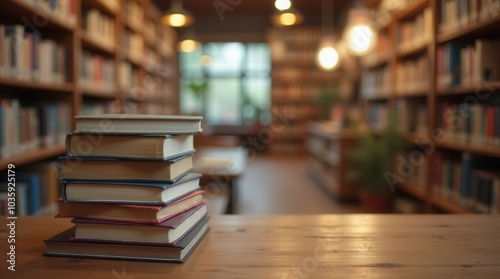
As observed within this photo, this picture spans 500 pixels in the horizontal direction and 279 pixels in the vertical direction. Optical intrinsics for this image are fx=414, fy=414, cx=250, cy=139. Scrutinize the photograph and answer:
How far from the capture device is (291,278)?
2.07ft

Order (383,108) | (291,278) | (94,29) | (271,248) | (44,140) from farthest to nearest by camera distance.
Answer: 1. (383,108)
2. (94,29)
3. (44,140)
4. (271,248)
5. (291,278)

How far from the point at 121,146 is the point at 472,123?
8.57 feet

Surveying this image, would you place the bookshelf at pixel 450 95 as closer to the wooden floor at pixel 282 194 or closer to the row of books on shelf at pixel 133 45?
the wooden floor at pixel 282 194

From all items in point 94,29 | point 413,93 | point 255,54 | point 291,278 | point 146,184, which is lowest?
point 291,278

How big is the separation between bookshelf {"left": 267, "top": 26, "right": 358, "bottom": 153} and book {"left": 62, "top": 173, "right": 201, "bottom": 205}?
334 inches

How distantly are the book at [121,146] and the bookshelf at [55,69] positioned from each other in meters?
1.64

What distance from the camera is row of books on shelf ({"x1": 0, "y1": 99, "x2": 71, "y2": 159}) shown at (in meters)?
2.17

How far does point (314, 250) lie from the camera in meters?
0.76

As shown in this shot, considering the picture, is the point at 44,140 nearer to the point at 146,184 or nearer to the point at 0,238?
the point at 0,238

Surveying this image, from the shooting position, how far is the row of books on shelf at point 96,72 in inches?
137

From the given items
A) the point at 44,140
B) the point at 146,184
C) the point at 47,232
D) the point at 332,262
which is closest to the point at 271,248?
the point at 332,262

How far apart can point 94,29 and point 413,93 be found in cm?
289

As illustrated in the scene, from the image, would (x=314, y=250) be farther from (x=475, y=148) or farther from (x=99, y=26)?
(x=99, y=26)

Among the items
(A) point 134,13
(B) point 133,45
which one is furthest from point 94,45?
(A) point 134,13
